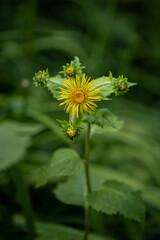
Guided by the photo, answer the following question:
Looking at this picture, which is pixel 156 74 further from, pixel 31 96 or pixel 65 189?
pixel 65 189

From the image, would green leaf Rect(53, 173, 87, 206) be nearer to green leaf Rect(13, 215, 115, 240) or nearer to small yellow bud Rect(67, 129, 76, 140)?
green leaf Rect(13, 215, 115, 240)

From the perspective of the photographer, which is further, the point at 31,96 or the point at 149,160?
the point at 31,96

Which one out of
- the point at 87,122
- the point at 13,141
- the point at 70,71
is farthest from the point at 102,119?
the point at 13,141

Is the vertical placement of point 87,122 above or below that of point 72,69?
below

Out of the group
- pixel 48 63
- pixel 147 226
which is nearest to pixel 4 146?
pixel 147 226

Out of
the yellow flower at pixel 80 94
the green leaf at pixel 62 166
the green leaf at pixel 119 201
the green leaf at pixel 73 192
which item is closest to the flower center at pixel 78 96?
the yellow flower at pixel 80 94

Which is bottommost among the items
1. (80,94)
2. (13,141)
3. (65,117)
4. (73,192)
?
(73,192)

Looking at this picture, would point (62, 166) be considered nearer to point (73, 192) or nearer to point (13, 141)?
point (73, 192)

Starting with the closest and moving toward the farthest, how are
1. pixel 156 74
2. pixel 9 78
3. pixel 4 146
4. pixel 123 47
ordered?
pixel 4 146, pixel 9 78, pixel 156 74, pixel 123 47
